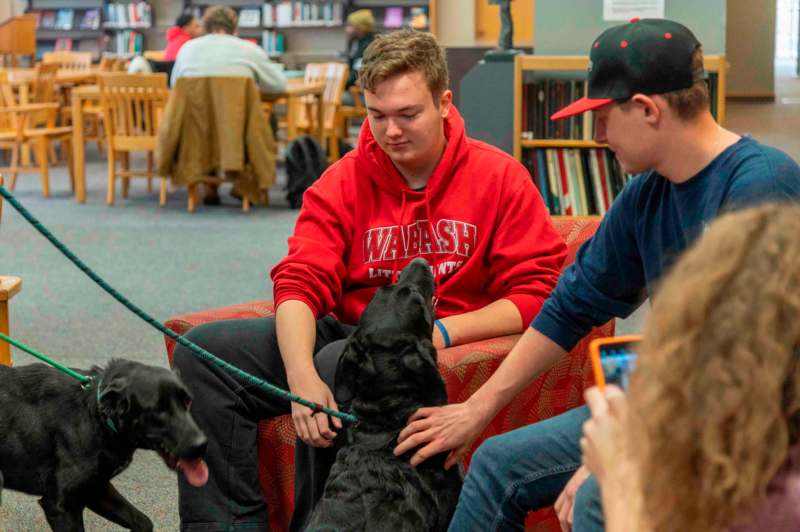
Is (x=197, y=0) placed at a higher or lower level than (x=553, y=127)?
higher

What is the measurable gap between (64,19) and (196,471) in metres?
13.3

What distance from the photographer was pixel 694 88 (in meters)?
1.73

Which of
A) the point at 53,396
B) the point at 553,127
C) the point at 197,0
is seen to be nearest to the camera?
the point at 53,396

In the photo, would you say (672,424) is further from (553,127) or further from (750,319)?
(553,127)

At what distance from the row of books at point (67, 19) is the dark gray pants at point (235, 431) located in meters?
12.7

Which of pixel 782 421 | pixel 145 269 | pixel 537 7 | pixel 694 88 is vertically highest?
pixel 537 7

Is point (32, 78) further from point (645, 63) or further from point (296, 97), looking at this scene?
point (645, 63)

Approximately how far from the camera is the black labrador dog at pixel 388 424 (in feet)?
5.95

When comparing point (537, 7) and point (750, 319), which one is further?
point (537, 7)

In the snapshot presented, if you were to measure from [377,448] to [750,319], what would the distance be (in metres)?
1.08

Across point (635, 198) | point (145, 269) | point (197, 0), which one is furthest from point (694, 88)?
point (197, 0)

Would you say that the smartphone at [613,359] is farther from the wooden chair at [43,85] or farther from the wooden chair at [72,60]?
the wooden chair at [72,60]

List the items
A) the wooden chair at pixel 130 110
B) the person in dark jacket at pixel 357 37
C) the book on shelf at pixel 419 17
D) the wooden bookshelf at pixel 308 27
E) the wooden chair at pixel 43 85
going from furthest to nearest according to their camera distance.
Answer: the wooden bookshelf at pixel 308 27, the book on shelf at pixel 419 17, the person in dark jacket at pixel 357 37, the wooden chair at pixel 43 85, the wooden chair at pixel 130 110

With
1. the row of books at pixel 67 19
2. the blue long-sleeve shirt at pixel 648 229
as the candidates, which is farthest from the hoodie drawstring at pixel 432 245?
the row of books at pixel 67 19
